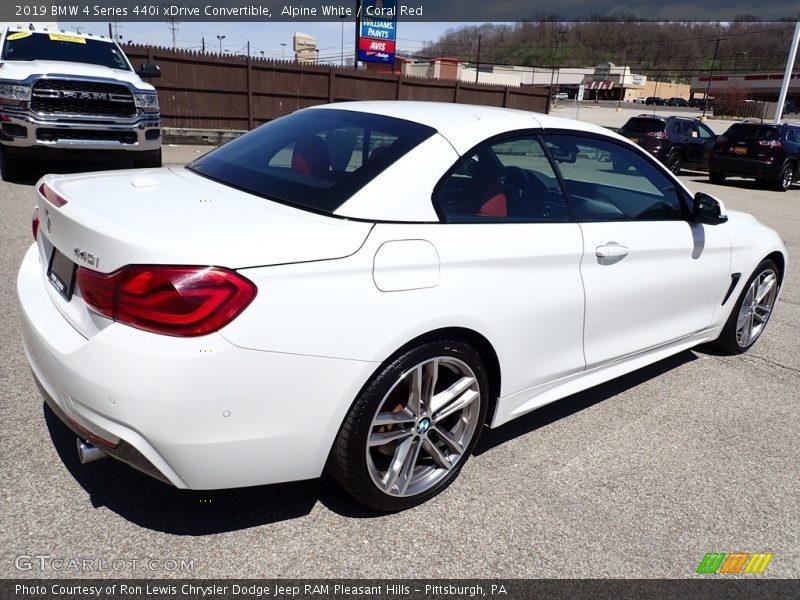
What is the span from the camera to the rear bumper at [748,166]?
16141 millimetres

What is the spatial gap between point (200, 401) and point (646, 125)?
59.6ft

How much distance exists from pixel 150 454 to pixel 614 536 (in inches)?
70.3

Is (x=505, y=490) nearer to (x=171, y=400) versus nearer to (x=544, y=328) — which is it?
(x=544, y=328)

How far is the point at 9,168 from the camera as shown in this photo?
8.74 metres

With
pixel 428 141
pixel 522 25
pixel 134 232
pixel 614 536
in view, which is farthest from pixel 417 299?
pixel 522 25

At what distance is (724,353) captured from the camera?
4617 mm

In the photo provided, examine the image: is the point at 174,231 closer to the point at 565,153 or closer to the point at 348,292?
the point at 348,292

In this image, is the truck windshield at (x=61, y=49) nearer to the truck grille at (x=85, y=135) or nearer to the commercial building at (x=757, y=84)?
the truck grille at (x=85, y=135)

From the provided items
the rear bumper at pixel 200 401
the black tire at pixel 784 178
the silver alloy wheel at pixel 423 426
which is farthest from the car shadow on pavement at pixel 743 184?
the rear bumper at pixel 200 401

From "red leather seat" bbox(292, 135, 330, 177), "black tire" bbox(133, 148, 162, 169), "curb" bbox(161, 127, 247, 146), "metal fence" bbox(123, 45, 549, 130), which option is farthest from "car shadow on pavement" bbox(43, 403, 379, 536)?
"metal fence" bbox(123, 45, 549, 130)

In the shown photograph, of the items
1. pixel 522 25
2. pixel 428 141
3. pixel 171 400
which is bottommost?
pixel 171 400

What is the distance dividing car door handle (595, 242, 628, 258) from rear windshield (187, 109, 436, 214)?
1.04m

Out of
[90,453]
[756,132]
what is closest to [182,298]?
[90,453]

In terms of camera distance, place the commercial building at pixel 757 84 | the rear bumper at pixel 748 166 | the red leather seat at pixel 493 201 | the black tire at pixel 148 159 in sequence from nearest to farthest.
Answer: the red leather seat at pixel 493 201 < the black tire at pixel 148 159 < the rear bumper at pixel 748 166 < the commercial building at pixel 757 84
